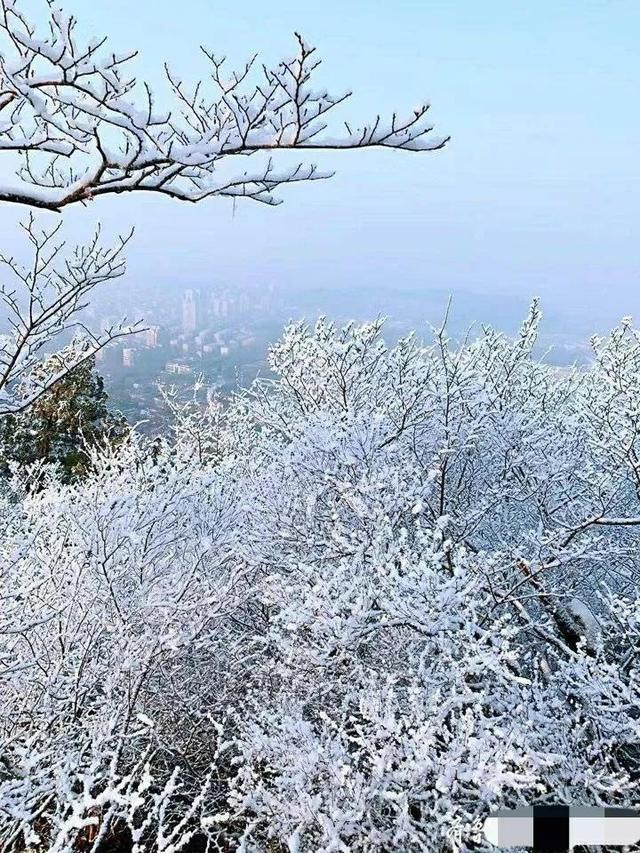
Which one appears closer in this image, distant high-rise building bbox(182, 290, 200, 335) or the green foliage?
the green foliage

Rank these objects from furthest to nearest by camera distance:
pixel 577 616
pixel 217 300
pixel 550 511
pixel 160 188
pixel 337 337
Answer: pixel 217 300
pixel 337 337
pixel 550 511
pixel 577 616
pixel 160 188

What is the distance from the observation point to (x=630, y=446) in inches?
271

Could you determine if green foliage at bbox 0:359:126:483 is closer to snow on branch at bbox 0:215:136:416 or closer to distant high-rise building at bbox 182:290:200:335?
snow on branch at bbox 0:215:136:416

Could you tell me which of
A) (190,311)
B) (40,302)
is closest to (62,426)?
(40,302)

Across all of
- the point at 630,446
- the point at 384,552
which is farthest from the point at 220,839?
the point at 630,446

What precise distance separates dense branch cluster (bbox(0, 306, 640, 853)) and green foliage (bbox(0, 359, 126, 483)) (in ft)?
37.1

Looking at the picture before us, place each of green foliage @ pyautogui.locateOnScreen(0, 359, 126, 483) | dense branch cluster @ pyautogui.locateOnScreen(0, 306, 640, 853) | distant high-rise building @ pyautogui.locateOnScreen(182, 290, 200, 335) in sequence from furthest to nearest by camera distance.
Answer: distant high-rise building @ pyautogui.locateOnScreen(182, 290, 200, 335)
green foliage @ pyautogui.locateOnScreen(0, 359, 126, 483)
dense branch cluster @ pyautogui.locateOnScreen(0, 306, 640, 853)

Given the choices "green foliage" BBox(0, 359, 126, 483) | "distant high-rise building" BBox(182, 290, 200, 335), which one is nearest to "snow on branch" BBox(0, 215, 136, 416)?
"green foliage" BBox(0, 359, 126, 483)

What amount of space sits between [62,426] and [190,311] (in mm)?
46338

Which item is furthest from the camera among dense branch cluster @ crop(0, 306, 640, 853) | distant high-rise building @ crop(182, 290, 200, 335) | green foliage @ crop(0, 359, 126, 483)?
distant high-rise building @ crop(182, 290, 200, 335)

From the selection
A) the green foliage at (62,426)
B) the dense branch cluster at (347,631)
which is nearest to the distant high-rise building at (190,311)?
the green foliage at (62,426)

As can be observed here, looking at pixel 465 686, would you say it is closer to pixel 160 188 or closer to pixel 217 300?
pixel 160 188

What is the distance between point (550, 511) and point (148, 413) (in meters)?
21.6

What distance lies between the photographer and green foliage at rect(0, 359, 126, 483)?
19.2 metres
